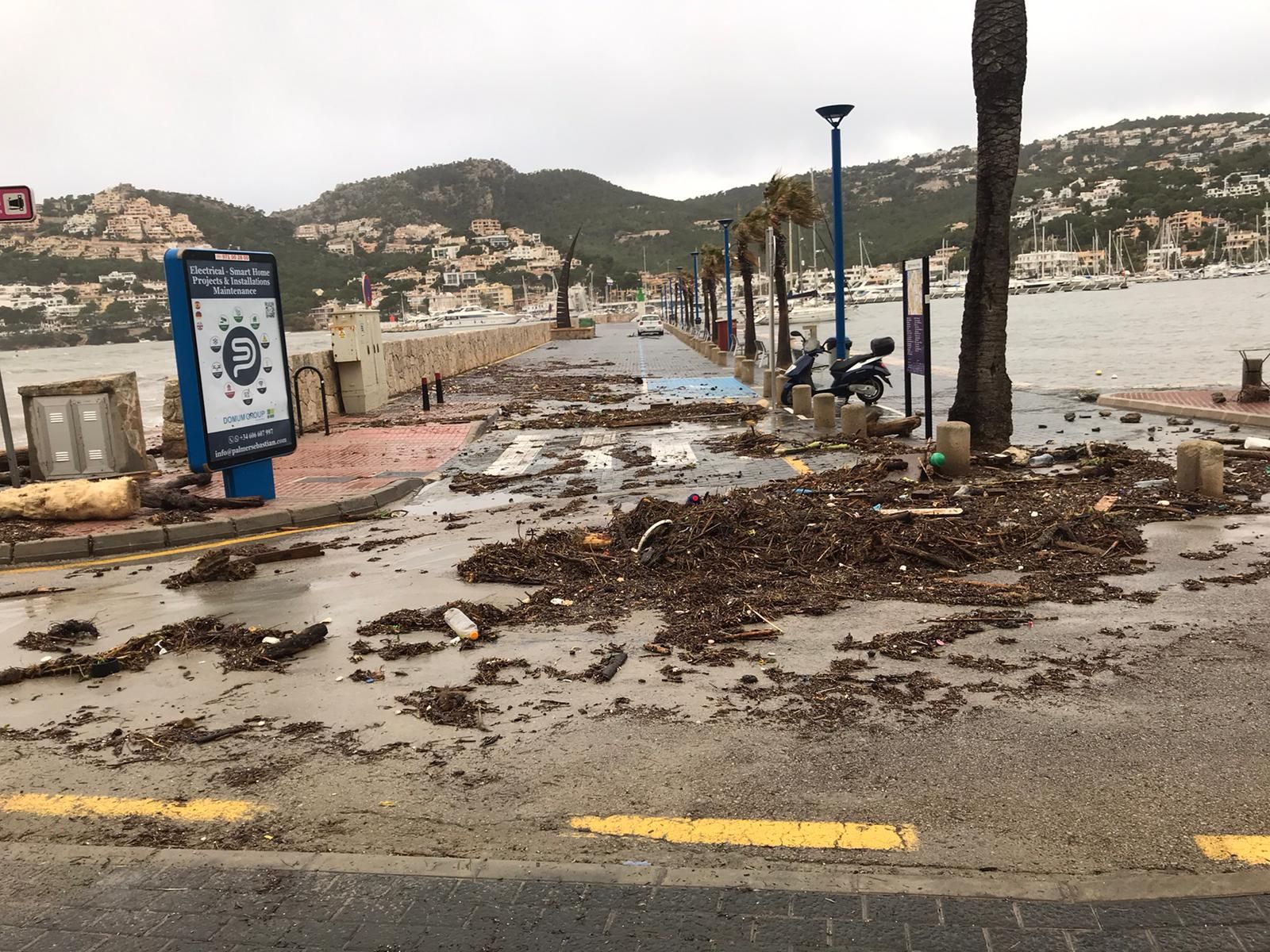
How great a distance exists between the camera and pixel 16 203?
11.2 metres

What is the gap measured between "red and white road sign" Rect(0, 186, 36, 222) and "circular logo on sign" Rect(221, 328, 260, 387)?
2507mm

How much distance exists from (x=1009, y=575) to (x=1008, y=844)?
153 inches

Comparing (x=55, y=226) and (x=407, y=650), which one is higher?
(x=55, y=226)

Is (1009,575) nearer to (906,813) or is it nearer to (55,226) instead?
(906,813)

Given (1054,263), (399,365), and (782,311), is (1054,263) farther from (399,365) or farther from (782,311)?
(399,365)

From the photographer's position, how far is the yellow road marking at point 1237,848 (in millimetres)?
3418

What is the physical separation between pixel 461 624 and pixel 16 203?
8.25 metres

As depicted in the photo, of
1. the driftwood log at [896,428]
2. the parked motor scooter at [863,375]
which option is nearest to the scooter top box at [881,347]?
the parked motor scooter at [863,375]

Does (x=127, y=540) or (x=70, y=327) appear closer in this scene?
(x=127, y=540)

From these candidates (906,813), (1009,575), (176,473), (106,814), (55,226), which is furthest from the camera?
(55,226)

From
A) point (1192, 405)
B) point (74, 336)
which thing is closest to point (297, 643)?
point (1192, 405)

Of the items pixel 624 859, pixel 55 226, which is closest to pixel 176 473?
pixel 624 859

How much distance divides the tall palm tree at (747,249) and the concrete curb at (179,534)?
24.5 metres

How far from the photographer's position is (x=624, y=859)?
361 centimetres
